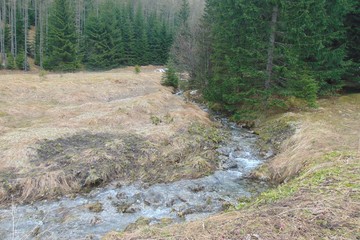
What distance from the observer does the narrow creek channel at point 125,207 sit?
6.88 m

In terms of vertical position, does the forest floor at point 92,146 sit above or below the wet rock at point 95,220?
above

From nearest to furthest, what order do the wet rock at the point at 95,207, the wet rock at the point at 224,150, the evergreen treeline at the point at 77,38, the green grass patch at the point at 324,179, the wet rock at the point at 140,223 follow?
1. the green grass patch at the point at 324,179
2. the wet rock at the point at 140,223
3. the wet rock at the point at 95,207
4. the wet rock at the point at 224,150
5. the evergreen treeline at the point at 77,38

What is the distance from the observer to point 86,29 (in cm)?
5091

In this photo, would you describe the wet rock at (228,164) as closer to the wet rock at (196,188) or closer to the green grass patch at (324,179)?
the wet rock at (196,188)

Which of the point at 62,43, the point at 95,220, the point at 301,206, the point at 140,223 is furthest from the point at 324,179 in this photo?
the point at 62,43

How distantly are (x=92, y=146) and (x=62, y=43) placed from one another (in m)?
32.2

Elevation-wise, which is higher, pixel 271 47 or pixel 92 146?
pixel 271 47

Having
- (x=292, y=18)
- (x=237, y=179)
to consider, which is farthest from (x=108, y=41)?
A: (x=237, y=179)

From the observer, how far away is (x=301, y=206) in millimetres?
5465

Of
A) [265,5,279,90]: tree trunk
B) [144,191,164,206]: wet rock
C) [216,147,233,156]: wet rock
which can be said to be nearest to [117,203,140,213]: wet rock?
[144,191,164,206]: wet rock

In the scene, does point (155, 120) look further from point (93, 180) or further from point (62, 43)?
point (62, 43)

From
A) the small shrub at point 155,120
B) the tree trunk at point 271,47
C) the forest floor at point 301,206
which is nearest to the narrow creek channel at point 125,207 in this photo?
the forest floor at point 301,206

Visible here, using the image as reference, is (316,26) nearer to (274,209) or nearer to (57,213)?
(274,209)

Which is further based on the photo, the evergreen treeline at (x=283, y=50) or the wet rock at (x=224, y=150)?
the evergreen treeline at (x=283, y=50)
